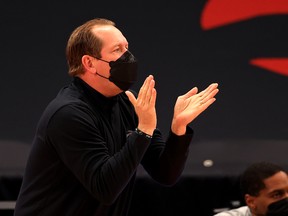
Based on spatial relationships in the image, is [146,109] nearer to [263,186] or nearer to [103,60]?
[103,60]

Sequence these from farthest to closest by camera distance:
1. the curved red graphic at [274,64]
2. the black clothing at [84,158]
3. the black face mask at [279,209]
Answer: the curved red graphic at [274,64], the black face mask at [279,209], the black clothing at [84,158]

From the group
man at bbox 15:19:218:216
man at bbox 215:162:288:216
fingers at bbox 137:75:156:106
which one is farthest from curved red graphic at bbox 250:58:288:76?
fingers at bbox 137:75:156:106

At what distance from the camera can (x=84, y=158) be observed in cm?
171

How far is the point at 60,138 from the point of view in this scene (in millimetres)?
1734

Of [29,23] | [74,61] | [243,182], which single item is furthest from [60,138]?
[29,23]

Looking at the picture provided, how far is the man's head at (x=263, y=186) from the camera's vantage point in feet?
8.29

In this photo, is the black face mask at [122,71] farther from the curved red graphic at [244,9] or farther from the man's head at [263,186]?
the curved red graphic at [244,9]

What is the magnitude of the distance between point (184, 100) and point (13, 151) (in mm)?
1489

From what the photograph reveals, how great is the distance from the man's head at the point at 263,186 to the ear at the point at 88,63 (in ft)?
3.47

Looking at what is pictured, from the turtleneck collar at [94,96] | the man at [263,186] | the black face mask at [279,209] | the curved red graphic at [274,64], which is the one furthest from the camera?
the curved red graphic at [274,64]

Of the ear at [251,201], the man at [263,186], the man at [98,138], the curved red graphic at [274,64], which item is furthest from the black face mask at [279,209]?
the curved red graphic at [274,64]

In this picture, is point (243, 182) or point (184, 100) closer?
point (184, 100)

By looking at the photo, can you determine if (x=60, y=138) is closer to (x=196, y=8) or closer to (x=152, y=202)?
(x=152, y=202)

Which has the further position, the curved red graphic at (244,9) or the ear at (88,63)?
the curved red graphic at (244,9)
